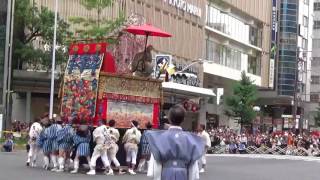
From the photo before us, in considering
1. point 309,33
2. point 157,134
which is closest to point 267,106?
point 309,33

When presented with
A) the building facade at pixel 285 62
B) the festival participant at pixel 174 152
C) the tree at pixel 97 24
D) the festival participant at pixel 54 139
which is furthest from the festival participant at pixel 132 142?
the building facade at pixel 285 62

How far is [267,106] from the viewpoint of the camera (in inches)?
3152

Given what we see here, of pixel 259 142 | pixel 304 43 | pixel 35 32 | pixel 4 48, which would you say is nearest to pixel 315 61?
pixel 304 43

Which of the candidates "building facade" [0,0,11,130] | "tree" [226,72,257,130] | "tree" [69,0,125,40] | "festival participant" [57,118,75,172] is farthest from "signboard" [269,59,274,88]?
"festival participant" [57,118,75,172]

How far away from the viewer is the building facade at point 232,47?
209ft

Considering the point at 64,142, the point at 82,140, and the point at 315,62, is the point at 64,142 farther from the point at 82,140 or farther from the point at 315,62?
the point at 315,62

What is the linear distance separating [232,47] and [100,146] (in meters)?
50.9

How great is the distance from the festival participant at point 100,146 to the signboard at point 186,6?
39153 mm

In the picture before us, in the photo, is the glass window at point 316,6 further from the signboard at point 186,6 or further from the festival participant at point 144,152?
the festival participant at point 144,152

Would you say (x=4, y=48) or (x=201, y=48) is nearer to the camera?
(x=4, y=48)

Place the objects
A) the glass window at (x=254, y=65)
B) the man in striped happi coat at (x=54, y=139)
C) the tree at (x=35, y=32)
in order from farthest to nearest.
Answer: the glass window at (x=254, y=65), the tree at (x=35, y=32), the man in striped happi coat at (x=54, y=139)

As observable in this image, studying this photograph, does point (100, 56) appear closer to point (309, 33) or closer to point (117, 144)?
point (117, 144)

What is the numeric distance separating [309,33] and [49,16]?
5452cm

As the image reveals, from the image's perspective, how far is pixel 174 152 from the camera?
24.2 ft
